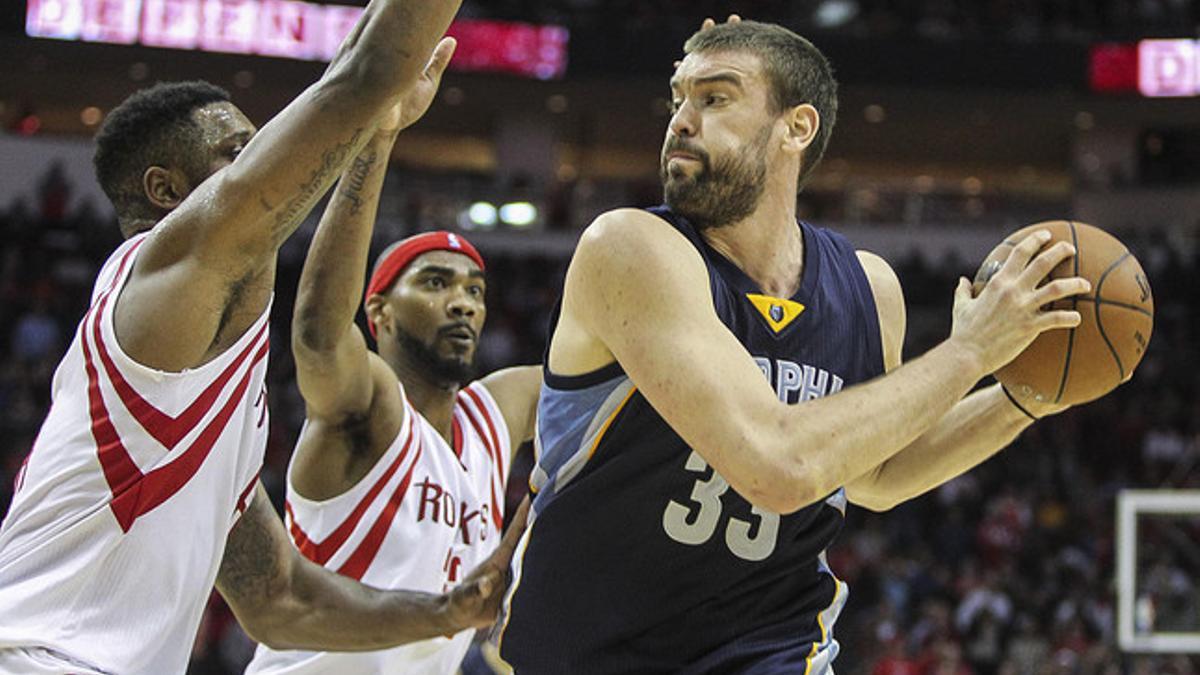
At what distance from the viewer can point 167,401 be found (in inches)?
111

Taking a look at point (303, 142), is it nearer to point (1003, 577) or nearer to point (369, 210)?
point (369, 210)

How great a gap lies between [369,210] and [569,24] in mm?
18594

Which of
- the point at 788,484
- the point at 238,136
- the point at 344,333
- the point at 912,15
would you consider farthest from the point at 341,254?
the point at 912,15

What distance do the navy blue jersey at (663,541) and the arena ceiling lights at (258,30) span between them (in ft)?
54.0

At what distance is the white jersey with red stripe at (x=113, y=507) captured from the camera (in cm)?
277

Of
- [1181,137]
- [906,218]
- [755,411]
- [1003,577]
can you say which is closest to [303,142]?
[755,411]

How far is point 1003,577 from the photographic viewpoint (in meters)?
14.7

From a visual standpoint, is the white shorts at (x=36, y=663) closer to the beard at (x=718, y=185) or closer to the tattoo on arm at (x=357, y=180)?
the tattoo on arm at (x=357, y=180)

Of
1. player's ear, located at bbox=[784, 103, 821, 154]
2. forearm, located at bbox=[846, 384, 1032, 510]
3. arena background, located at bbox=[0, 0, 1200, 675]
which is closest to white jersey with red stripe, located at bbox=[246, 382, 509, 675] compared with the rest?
forearm, located at bbox=[846, 384, 1032, 510]

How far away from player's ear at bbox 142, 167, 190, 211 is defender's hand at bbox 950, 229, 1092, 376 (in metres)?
1.60

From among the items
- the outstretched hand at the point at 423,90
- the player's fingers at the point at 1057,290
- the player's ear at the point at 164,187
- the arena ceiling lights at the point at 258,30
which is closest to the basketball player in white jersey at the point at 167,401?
the player's ear at the point at 164,187

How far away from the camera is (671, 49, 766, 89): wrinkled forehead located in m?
3.30

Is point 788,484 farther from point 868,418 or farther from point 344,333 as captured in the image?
point 344,333

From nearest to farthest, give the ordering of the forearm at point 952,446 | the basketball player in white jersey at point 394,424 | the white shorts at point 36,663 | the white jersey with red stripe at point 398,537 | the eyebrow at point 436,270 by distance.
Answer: the white shorts at point 36,663 < the forearm at point 952,446 < the basketball player in white jersey at point 394,424 < the white jersey with red stripe at point 398,537 < the eyebrow at point 436,270
